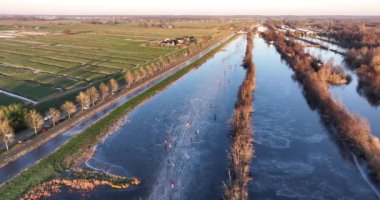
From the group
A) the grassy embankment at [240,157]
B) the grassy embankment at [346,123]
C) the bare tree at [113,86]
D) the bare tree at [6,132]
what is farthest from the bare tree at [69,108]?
the grassy embankment at [346,123]

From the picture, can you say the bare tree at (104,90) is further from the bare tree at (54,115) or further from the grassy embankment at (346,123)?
the grassy embankment at (346,123)

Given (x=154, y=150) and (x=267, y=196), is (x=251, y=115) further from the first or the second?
(x=267, y=196)

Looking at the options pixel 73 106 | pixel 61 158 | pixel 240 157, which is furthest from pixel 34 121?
pixel 240 157

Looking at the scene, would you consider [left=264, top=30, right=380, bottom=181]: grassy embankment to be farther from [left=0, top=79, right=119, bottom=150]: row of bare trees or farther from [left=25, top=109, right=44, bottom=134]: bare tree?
[left=25, top=109, right=44, bottom=134]: bare tree

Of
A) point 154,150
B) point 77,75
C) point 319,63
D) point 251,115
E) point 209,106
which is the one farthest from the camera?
point 319,63

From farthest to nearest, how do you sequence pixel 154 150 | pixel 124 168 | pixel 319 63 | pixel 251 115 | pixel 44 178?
1. pixel 319 63
2. pixel 251 115
3. pixel 154 150
4. pixel 124 168
5. pixel 44 178

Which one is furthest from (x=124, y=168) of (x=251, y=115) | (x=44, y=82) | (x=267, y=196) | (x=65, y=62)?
(x=65, y=62)

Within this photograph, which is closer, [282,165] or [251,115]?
[282,165]
